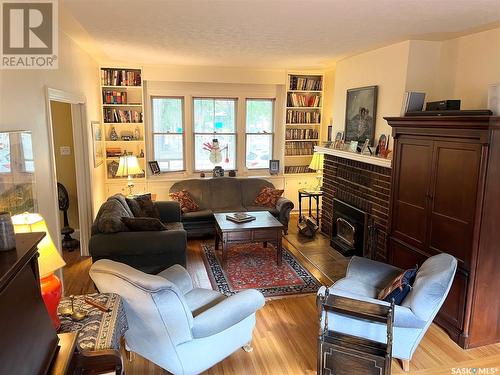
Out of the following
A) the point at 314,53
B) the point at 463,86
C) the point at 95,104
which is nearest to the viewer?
the point at 463,86

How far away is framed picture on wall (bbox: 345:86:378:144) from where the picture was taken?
444 cm

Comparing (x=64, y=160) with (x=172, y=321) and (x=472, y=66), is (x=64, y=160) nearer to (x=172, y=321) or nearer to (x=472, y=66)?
(x=172, y=321)

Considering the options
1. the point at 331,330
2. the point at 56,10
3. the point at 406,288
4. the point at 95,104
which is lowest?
the point at 331,330

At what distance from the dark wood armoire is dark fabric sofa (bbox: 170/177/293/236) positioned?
8.26ft

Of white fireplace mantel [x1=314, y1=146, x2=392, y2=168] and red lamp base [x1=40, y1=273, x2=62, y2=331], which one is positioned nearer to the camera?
red lamp base [x1=40, y1=273, x2=62, y2=331]

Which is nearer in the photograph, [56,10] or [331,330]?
[331,330]

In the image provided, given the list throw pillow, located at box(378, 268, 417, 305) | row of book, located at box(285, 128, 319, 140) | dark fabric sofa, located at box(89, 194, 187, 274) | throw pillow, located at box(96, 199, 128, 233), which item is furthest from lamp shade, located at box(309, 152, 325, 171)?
throw pillow, located at box(378, 268, 417, 305)

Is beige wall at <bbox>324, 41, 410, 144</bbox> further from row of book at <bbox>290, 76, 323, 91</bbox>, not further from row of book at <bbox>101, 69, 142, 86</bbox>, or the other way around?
row of book at <bbox>101, 69, 142, 86</bbox>

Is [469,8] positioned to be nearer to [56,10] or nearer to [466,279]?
[466,279]

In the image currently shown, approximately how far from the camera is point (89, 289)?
384 centimetres

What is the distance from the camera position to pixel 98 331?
73.1 inches

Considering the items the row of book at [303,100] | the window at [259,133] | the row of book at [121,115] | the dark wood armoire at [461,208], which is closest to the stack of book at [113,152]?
the row of book at [121,115]

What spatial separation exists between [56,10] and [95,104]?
8.94ft

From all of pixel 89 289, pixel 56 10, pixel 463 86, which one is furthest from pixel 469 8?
pixel 89 289
